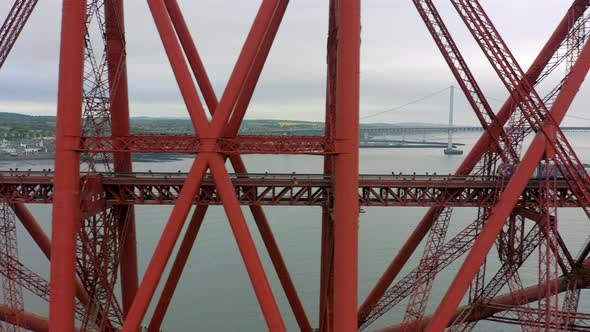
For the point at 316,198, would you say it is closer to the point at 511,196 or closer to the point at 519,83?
the point at 511,196

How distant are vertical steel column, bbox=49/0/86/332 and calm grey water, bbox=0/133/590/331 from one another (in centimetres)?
948

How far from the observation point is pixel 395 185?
11.1m

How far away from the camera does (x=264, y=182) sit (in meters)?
10.7

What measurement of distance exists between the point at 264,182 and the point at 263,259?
14127mm

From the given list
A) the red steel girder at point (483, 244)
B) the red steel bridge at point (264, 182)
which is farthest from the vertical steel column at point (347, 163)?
the red steel girder at point (483, 244)

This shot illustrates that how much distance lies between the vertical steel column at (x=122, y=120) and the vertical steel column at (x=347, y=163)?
6.24 metres

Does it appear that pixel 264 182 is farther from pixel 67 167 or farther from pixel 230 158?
pixel 67 167

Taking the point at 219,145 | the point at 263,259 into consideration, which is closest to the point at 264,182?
the point at 219,145

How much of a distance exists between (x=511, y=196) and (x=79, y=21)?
29.1 feet

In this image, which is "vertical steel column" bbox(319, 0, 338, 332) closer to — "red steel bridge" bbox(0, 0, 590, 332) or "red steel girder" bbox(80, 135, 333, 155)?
"red steel bridge" bbox(0, 0, 590, 332)

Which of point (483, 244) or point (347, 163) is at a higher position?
point (347, 163)

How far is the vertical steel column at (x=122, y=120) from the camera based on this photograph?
11.6m

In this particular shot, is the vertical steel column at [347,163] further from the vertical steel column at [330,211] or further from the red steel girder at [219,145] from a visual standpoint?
the vertical steel column at [330,211]

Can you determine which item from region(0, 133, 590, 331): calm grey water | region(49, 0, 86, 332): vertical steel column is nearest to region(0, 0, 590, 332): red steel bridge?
region(49, 0, 86, 332): vertical steel column
